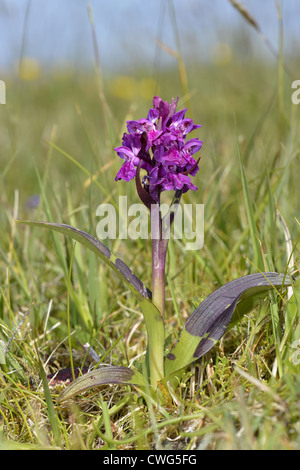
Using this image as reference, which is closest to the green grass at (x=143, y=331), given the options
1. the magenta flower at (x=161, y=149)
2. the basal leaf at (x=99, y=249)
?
the basal leaf at (x=99, y=249)

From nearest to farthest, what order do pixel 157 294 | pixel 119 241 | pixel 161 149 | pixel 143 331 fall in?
1. pixel 161 149
2. pixel 157 294
3. pixel 143 331
4. pixel 119 241

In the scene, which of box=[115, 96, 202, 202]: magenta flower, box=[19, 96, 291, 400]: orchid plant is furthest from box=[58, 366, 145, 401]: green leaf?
box=[115, 96, 202, 202]: magenta flower

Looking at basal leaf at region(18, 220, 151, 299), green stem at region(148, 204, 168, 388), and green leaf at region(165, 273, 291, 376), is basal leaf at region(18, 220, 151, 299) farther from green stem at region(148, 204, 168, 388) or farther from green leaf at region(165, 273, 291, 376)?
green leaf at region(165, 273, 291, 376)

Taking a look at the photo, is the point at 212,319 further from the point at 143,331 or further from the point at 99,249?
the point at 143,331

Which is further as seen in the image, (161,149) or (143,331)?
(143,331)

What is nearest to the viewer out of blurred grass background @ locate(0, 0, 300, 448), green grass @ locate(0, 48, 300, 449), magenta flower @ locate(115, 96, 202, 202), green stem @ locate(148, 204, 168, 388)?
green grass @ locate(0, 48, 300, 449)

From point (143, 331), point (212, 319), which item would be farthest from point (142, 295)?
point (143, 331)

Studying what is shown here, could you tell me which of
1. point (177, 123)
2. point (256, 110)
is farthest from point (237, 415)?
point (256, 110)
